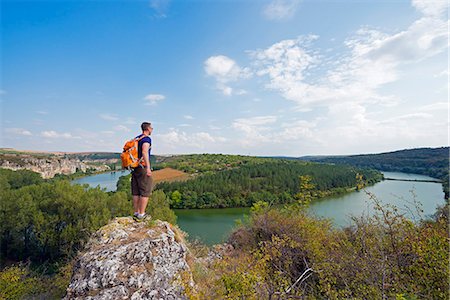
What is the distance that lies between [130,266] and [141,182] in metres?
1.72

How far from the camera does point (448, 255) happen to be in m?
4.05

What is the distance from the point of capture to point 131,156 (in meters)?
5.02

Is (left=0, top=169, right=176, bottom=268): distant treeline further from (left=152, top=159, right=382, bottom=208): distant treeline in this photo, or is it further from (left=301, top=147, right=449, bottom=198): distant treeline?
(left=301, top=147, right=449, bottom=198): distant treeline

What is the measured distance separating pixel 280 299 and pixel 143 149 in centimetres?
364

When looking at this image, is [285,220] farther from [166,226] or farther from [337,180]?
[337,180]

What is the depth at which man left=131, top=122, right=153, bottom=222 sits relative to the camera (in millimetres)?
5031

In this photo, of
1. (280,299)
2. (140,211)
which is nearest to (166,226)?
(140,211)

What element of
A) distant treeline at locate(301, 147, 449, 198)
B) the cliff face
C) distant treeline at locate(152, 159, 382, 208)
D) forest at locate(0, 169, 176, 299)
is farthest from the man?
distant treeline at locate(301, 147, 449, 198)

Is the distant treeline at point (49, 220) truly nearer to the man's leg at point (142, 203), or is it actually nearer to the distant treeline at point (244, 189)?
the man's leg at point (142, 203)

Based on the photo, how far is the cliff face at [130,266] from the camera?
146 inches

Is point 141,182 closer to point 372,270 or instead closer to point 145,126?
point 145,126

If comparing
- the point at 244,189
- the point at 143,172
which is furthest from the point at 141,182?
the point at 244,189

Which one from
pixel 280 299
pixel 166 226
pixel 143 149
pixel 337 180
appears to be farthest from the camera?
pixel 337 180

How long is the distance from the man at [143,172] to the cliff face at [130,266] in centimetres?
67
